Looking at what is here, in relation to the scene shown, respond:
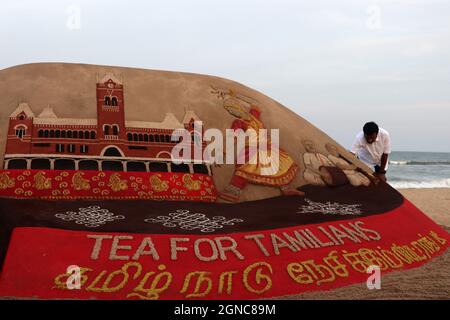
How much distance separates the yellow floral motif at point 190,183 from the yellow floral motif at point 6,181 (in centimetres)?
150

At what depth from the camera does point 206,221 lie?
4.31 metres

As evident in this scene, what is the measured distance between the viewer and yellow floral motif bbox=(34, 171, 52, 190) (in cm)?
450

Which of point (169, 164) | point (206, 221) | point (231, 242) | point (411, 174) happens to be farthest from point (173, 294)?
point (411, 174)

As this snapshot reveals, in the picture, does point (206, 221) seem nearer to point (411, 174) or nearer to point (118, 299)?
point (118, 299)

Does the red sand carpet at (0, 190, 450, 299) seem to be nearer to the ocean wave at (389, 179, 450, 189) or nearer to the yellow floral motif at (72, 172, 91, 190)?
the yellow floral motif at (72, 172, 91, 190)

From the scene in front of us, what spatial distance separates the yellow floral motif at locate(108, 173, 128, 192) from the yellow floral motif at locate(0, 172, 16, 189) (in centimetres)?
81

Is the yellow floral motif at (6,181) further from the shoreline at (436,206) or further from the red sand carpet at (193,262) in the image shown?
the shoreline at (436,206)

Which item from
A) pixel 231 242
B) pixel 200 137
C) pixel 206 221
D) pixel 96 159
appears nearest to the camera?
pixel 231 242

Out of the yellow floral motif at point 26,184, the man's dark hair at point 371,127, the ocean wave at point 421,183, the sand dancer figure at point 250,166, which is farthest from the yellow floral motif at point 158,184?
the ocean wave at point 421,183

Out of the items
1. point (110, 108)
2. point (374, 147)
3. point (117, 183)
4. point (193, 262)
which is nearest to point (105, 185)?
point (117, 183)

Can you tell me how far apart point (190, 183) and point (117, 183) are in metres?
0.68

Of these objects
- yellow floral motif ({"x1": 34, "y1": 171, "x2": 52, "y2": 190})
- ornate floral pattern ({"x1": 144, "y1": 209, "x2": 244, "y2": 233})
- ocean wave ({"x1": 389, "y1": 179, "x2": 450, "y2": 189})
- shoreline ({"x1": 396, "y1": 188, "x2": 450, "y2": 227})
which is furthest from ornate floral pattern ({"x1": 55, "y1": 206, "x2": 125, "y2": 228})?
ocean wave ({"x1": 389, "y1": 179, "x2": 450, "y2": 189})

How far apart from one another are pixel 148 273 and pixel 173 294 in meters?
0.25

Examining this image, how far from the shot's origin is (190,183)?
16.1 feet
